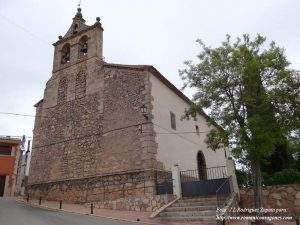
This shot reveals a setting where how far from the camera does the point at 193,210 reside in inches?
452

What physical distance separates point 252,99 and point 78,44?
12.6 metres

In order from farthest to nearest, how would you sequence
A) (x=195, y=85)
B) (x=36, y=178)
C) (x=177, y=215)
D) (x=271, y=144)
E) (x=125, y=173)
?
(x=36, y=178) < (x=125, y=173) < (x=195, y=85) < (x=177, y=215) < (x=271, y=144)

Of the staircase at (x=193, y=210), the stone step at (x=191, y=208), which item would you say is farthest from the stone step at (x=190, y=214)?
the stone step at (x=191, y=208)

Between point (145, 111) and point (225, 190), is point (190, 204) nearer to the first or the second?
point (225, 190)

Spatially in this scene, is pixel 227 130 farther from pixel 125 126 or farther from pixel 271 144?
pixel 125 126

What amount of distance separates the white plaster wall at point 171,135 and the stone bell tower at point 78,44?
4592 mm

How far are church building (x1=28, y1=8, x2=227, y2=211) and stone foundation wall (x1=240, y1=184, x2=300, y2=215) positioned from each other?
3305mm

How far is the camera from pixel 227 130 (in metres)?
10.8

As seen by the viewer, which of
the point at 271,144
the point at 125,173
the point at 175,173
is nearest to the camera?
the point at 271,144

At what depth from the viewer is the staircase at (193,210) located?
35.1 ft

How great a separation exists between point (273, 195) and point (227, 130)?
327 cm

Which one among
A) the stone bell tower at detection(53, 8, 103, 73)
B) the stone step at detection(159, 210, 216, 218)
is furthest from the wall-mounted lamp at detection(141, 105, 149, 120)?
the stone bell tower at detection(53, 8, 103, 73)

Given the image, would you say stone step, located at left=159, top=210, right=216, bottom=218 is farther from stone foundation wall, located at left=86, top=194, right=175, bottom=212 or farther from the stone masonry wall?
the stone masonry wall

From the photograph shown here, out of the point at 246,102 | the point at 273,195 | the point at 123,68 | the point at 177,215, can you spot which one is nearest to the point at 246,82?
the point at 246,102
